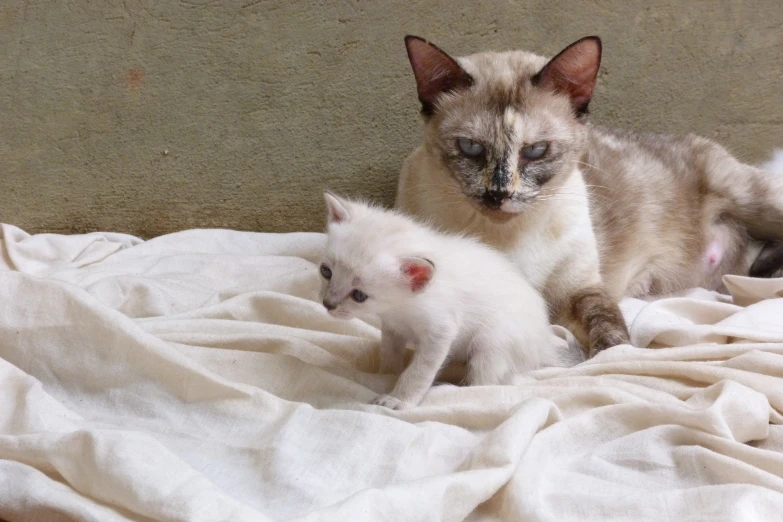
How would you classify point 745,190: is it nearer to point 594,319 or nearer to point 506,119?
point 594,319

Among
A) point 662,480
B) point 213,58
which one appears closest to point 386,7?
point 213,58

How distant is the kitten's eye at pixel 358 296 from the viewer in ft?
5.58

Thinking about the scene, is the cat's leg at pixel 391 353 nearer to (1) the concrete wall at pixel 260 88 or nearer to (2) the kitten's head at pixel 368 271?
(2) the kitten's head at pixel 368 271

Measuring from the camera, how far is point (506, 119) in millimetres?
2090

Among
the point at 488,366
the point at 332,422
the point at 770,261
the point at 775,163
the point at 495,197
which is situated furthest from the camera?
the point at 775,163

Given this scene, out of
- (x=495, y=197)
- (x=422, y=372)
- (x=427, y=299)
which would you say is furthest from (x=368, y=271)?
(x=495, y=197)

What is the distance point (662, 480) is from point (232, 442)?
89cm

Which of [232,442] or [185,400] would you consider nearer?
[232,442]

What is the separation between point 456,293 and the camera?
183cm

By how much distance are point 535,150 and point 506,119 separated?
128 mm

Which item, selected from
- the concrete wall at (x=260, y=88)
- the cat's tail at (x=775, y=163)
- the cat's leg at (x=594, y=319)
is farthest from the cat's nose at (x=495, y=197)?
the cat's tail at (x=775, y=163)

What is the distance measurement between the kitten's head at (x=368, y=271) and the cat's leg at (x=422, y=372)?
132mm

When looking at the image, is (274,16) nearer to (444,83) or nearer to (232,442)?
(444,83)

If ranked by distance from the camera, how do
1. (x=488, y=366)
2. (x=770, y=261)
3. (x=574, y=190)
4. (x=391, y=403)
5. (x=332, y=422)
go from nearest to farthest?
(x=332, y=422) < (x=391, y=403) < (x=488, y=366) < (x=574, y=190) < (x=770, y=261)
